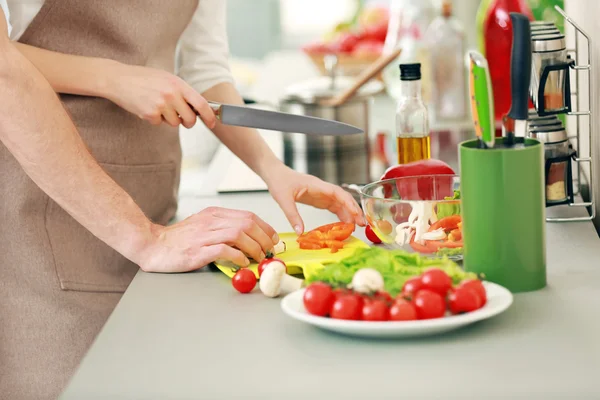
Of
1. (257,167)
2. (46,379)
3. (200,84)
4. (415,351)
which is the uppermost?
(200,84)

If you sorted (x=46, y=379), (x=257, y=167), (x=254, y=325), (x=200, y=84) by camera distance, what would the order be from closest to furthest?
(x=254, y=325)
(x=46, y=379)
(x=257, y=167)
(x=200, y=84)

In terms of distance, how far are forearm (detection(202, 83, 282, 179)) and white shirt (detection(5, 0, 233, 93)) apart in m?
0.02

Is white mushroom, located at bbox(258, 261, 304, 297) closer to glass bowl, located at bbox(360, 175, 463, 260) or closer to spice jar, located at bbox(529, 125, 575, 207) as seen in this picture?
glass bowl, located at bbox(360, 175, 463, 260)

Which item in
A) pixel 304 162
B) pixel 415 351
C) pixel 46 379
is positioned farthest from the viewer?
pixel 304 162

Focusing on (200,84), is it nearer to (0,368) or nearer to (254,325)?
(0,368)

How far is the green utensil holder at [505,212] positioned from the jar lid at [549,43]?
350 mm

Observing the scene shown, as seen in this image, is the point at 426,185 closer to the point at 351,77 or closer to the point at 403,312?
the point at 403,312

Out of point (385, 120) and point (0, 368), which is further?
point (385, 120)

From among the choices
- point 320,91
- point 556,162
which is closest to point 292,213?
point 556,162

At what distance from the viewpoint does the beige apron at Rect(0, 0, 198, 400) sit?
1.37m

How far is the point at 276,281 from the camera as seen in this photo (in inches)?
43.0

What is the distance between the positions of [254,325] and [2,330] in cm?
53

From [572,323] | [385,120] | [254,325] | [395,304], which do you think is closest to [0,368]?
[254,325]

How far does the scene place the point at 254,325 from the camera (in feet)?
3.34
